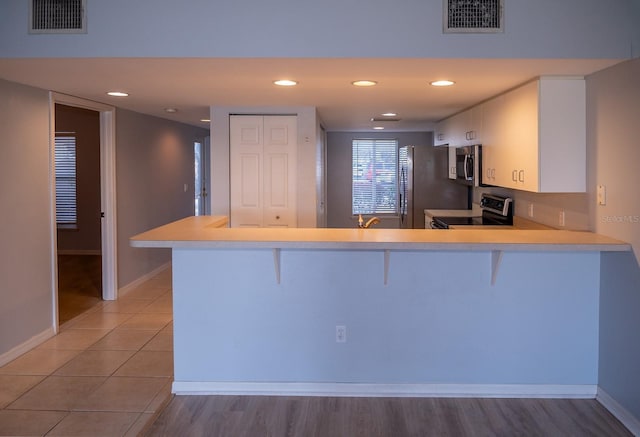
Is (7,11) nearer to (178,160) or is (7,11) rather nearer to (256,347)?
(256,347)

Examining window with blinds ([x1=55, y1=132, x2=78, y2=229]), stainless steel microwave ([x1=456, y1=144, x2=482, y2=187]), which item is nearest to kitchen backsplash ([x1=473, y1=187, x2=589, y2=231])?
stainless steel microwave ([x1=456, y1=144, x2=482, y2=187])

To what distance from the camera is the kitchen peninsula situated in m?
3.34

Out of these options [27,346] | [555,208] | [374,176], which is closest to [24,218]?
[27,346]

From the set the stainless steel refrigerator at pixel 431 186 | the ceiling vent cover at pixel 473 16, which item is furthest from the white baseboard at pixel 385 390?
the stainless steel refrigerator at pixel 431 186

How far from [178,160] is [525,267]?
577 cm

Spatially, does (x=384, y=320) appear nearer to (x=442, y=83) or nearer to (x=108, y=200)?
(x=442, y=83)

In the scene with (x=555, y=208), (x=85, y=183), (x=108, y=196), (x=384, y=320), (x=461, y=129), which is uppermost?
(x=461, y=129)

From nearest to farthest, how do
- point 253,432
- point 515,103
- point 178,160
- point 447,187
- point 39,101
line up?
point 253,432 < point 515,103 < point 39,101 < point 447,187 < point 178,160

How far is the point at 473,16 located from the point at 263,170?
9.51ft

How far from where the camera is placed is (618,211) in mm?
3086

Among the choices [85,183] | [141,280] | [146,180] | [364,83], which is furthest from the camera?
[85,183]

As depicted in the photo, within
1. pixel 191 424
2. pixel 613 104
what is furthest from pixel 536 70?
pixel 191 424

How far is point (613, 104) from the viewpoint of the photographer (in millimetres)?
3107

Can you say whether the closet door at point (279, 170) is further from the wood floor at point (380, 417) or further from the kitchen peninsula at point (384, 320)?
the wood floor at point (380, 417)
